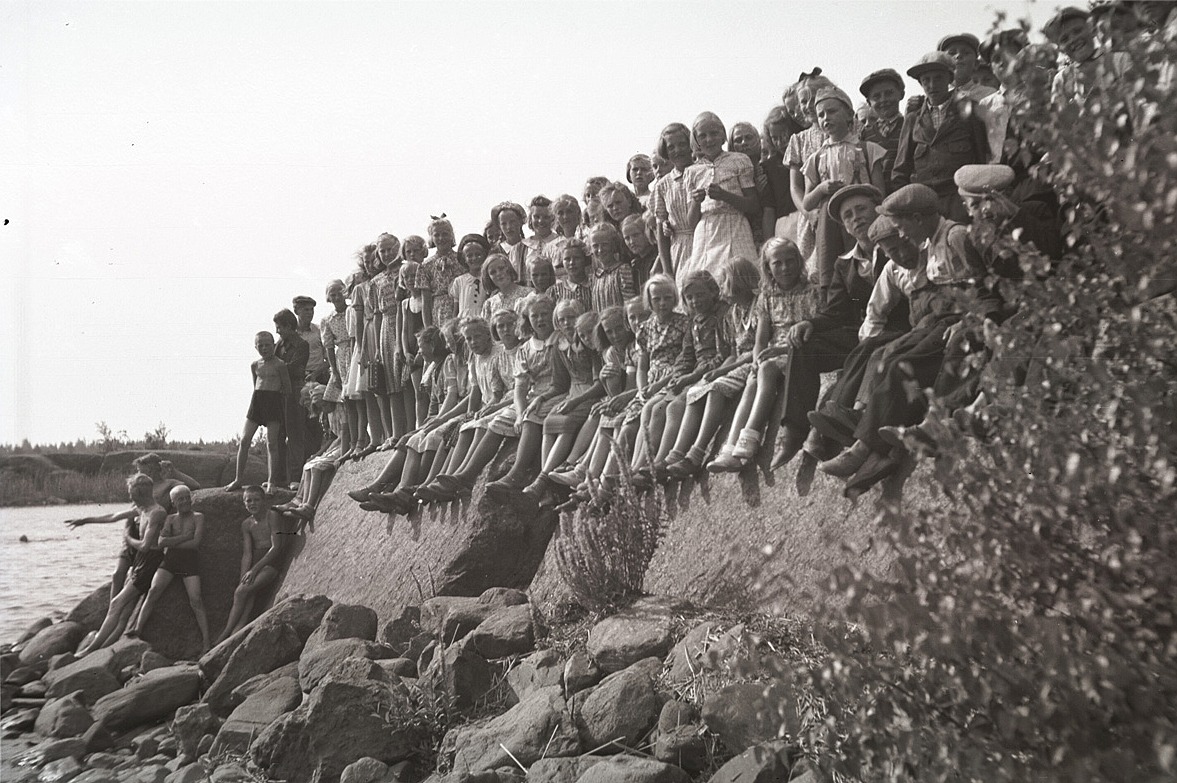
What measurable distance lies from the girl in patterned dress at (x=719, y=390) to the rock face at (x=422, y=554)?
183 centimetres

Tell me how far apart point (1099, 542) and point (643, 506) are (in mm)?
3752

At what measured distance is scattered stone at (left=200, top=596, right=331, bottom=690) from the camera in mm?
8227

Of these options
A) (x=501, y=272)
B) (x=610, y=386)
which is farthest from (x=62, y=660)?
(x=610, y=386)

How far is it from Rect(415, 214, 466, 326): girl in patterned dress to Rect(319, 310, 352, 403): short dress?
1.74 meters

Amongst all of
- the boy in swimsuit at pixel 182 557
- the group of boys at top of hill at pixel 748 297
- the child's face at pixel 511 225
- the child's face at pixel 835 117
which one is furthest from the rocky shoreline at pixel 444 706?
the child's face at pixel 511 225

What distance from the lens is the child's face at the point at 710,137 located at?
24.9ft

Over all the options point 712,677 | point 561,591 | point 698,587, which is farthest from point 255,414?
point 712,677

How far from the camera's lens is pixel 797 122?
7.56 m

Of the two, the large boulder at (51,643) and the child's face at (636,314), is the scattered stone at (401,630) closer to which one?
the child's face at (636,314)

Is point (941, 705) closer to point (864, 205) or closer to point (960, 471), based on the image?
point (960, 471)

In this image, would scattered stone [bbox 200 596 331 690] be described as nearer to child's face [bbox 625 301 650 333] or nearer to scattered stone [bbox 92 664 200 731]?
scattered stone [bbox 92 664 200 731]

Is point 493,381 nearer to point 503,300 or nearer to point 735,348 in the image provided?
point 503,300

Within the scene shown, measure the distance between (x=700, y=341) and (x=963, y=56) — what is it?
215 cm

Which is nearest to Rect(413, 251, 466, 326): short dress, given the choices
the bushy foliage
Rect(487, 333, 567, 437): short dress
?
Rect(487, 333, 567, 437): short dress
